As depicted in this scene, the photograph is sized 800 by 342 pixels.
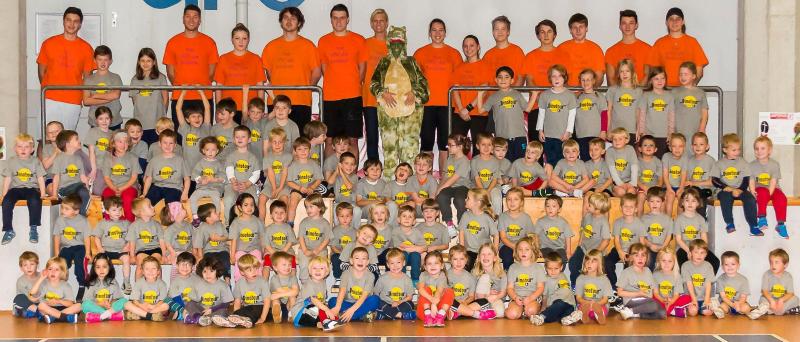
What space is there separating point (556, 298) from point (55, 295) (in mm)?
4988

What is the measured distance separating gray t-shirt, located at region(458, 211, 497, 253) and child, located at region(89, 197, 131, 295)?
348cm

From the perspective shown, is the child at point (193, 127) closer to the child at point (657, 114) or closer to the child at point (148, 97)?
the child at point (148, 97)

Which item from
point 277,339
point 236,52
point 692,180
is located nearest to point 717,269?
point 692,180

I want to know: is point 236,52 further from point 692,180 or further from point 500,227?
point 692,180

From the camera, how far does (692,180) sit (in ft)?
43.8

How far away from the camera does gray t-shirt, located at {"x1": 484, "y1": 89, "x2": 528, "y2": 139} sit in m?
14.1

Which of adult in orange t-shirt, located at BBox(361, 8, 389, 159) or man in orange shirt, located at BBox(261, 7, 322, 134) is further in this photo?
man in orange shirt, located at BBox(261, 7, 322, 134)

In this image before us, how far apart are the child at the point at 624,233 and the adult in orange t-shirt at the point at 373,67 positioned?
2873mm

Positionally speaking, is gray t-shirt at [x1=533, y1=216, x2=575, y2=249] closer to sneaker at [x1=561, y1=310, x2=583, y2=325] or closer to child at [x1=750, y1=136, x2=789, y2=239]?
sneaker at [x1=561, y1=310, x2=583, y2=325]

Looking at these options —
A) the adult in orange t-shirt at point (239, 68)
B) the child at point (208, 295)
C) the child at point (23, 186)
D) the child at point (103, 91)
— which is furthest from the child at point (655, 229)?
the child at point (23, 186)

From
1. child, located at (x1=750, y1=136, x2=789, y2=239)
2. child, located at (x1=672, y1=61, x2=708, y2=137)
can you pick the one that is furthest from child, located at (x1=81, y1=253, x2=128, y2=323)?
child, located at (x1=750, y1=136, x2=789, y2=239)

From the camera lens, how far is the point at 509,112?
14086 millimetres

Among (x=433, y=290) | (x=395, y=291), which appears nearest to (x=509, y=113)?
(x=433, y=290)

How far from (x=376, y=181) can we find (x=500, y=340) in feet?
10.2
